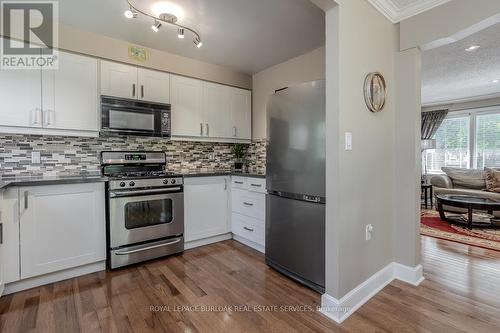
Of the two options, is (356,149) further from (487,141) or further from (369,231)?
(487,141)

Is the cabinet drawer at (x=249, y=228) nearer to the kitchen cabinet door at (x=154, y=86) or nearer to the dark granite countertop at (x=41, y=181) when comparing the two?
the dark granite countertop at (x=41, y=181)

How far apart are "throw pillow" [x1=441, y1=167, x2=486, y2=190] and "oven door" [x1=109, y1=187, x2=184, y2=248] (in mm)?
5267

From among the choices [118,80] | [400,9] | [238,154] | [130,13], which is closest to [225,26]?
[130,13]

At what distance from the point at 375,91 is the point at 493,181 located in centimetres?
422

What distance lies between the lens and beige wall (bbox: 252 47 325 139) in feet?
9.62

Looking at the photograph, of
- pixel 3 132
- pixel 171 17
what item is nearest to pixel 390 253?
pixel 171 17

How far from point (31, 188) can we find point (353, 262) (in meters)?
2.65

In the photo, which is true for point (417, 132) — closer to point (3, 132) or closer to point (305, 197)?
point (305, 197)

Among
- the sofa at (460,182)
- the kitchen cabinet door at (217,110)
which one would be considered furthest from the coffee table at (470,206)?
the kitchen cabinet door at (217,110)

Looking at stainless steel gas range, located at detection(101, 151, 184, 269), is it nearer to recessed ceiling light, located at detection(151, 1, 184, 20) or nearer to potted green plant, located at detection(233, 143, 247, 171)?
potted green plant, located at detection(233, 143, 247, 171)

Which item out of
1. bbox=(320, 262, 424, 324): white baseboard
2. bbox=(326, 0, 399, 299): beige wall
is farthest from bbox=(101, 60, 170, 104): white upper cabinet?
bbox=(320, 262, 424, 324): white baseboard

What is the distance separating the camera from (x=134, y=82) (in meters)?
2.80

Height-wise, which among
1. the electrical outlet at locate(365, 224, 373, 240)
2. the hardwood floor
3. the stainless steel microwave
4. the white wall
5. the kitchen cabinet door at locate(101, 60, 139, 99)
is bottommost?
the hardwood floor

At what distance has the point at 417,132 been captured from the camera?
218 centimetres
